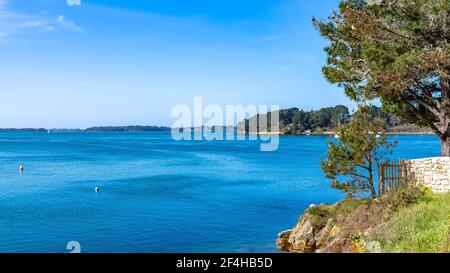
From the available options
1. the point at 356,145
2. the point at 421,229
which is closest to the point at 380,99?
the point at 356,145

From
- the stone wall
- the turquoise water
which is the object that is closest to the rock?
the turquoise water

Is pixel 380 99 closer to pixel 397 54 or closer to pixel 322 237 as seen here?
pixel 397 54

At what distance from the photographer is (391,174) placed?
21.0 m

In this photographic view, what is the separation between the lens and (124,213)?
36938 mm

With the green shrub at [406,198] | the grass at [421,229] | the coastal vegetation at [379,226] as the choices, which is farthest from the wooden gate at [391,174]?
the grass at [421,229]

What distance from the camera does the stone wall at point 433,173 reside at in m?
18.5

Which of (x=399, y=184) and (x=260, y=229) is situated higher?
(x=399, y=184)

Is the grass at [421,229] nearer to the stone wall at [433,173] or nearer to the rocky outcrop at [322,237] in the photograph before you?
the stone wall at [433,173]

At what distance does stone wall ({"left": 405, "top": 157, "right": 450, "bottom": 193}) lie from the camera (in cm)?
1853

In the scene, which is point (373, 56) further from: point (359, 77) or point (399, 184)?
point (399, 184)

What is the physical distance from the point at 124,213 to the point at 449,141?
2555 centimetres

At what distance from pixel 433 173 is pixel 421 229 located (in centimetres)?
704
